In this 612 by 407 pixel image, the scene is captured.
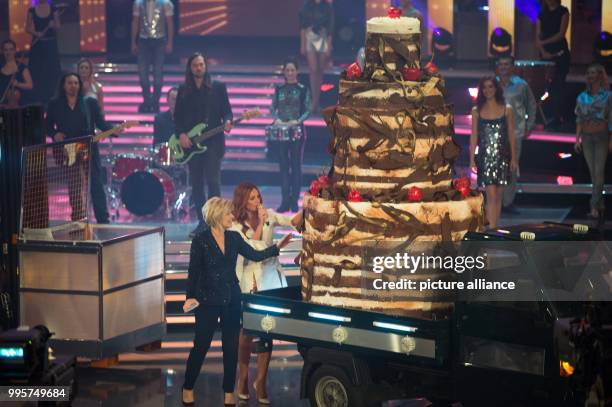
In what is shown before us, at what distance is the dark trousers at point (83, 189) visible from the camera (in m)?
11.9

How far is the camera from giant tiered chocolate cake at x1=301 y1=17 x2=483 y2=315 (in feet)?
29.8

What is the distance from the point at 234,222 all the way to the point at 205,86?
13.6 feet

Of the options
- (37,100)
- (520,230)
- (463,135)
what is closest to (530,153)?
(463,135)

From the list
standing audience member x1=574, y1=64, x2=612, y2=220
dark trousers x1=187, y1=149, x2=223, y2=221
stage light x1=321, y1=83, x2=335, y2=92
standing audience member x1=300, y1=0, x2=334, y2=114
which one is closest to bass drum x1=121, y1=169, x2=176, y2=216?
dark trousers x1=187, y1=149, x2=223, y2=221

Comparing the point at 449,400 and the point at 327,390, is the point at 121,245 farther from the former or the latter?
the point at 449,400

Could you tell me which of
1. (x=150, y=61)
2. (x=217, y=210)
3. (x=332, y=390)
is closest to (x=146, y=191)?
(x=150, y=61)

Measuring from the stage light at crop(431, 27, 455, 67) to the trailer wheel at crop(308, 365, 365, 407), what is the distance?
1270 cm

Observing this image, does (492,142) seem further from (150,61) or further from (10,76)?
(10,76)

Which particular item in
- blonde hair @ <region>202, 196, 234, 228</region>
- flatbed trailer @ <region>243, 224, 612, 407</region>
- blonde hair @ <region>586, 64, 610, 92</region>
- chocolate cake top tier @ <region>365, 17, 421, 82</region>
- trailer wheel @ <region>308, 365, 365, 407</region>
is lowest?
trailer wheel @ <region>308, 365, 365, 407</region>

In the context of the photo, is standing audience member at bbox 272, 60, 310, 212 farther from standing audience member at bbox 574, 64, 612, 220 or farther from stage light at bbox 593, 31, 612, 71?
stage light at bbox 593, 31, 612, 71

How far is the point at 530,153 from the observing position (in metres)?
17.4

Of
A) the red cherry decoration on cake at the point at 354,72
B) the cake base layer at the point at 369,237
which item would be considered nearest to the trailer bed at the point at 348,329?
the cake base layer at the point at 369,237

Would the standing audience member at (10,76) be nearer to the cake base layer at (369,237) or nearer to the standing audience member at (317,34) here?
the standing audience member at (317,34)

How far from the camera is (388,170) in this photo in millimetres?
9125
